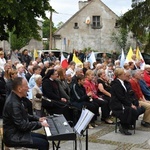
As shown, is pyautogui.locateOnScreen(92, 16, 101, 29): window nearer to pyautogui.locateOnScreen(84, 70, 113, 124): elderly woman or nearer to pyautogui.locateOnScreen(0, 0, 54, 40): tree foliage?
pyautogui.locateOnScreen(0, 0, 54, 40): tree foliage

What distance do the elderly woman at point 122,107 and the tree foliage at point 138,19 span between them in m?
27.6

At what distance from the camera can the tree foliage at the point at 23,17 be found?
24692 millimetres

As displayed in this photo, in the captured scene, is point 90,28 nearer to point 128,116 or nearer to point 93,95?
point 93,95

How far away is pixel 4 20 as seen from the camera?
85.1 feet

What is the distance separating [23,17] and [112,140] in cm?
1813

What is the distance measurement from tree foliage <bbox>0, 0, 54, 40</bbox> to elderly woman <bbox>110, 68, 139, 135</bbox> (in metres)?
16.1

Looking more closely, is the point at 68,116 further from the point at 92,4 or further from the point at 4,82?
the point at 92,4

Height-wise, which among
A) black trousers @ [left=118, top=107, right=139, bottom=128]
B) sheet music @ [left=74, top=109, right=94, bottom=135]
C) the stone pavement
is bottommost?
the stone pavement

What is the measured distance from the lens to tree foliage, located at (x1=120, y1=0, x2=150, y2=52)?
36625 mm

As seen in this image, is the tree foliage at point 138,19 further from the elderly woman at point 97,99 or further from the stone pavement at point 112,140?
the stone pavement at point 112,140

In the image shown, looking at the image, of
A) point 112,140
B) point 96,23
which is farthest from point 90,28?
point 112,140

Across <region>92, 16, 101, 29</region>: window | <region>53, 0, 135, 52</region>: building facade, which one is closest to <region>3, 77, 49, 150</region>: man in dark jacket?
<region>53, 0, 135, 52</region>: building facade

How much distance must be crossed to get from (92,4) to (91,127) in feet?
146

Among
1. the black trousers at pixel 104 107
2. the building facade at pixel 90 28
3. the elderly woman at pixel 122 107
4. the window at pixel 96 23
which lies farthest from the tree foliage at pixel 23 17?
the window at pixel 96 23
